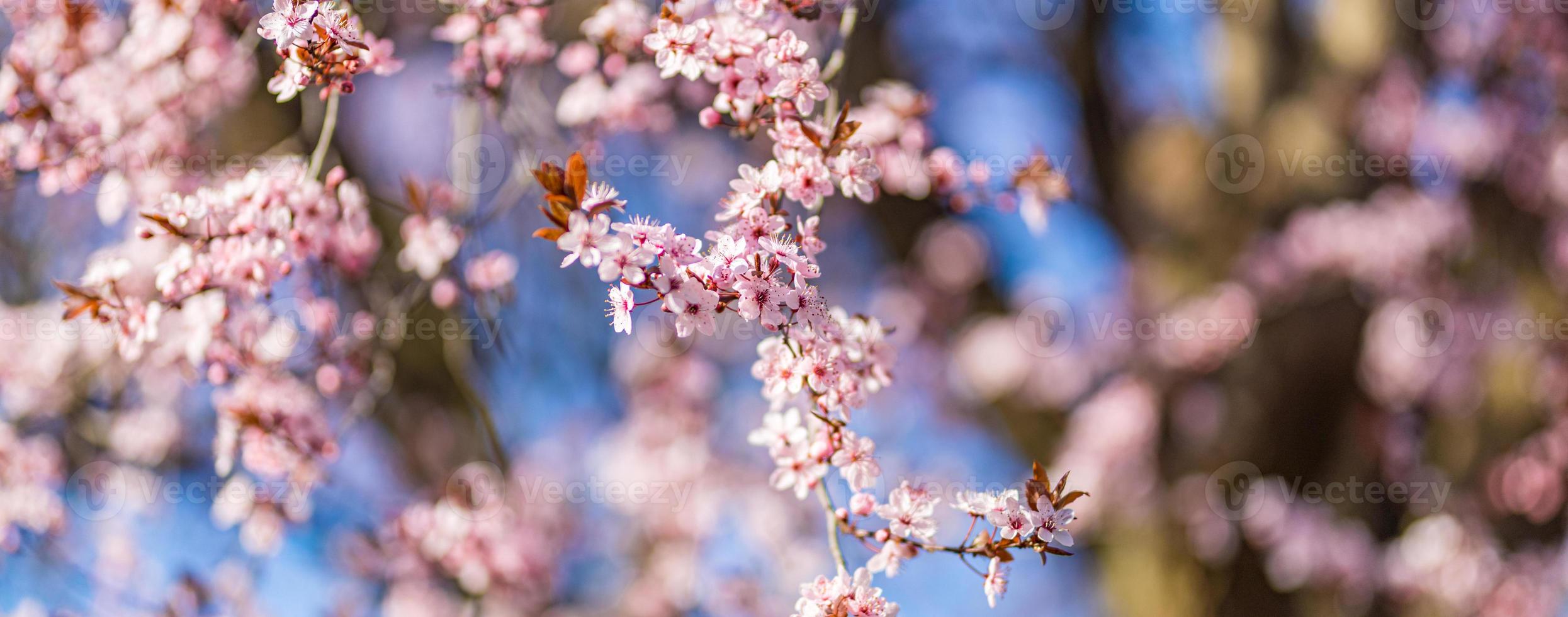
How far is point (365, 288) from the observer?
9.52 feet

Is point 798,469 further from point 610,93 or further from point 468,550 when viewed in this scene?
point 468,550

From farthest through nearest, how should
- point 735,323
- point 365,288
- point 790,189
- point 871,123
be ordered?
point 735,323, point 365,288, point 871,123, point 790,189

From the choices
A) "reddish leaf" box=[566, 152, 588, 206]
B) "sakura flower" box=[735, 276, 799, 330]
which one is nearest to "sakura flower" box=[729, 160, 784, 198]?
"sakura flower" box=[735, 276, 799, 330]

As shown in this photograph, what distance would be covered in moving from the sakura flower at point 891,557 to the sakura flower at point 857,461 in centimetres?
12

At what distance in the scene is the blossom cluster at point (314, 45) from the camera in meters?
1.65

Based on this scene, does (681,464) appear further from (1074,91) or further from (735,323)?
(1074,91)

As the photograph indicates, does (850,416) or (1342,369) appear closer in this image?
(850,416)

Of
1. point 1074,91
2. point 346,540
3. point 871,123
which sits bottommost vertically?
point 346,540

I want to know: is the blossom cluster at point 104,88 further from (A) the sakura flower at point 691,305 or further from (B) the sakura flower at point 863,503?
(B) the sakura flower at point 863,503

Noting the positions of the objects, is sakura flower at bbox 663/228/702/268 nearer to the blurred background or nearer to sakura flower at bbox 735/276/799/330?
sakura flower at bbox 735/276/799/330

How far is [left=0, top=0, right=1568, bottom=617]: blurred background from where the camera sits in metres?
4.10

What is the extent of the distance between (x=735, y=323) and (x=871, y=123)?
5.33ft

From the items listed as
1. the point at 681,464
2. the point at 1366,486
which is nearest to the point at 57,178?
the point at 681,464

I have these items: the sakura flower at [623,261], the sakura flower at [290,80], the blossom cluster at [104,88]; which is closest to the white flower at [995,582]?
the sakura flower at [623,261]
